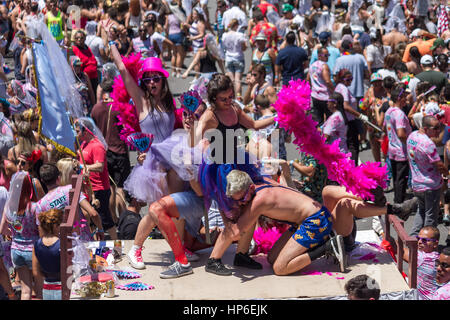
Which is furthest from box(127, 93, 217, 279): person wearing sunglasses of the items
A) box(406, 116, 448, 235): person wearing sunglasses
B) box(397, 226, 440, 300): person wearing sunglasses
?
box(406, 116, 448, 235): person wearing sunglasses

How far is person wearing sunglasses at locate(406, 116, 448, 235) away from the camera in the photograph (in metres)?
7.78

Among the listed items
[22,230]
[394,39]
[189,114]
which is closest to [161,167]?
[189,114]

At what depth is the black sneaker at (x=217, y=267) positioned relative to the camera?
221 inches

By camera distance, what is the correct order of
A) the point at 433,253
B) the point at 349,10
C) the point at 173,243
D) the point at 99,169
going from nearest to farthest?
the point at 173,243
the point at 433,253
the point at 99,169
the point at 349,10

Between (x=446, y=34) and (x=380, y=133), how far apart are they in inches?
145

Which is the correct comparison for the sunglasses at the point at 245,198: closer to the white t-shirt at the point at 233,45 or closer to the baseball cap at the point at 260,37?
the baseball cap at the point at 260,37

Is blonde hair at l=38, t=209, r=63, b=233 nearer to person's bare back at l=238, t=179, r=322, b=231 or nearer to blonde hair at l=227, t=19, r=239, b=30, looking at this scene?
person's bare back at l=238, t=179, r=322, b=231

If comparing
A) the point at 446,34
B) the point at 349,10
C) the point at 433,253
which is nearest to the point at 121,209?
the point at 433,253

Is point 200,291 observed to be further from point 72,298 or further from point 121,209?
point 121,209

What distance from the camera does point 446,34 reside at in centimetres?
1316

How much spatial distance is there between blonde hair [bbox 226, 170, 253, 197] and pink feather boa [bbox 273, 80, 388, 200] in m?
0.63

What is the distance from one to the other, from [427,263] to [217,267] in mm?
1938

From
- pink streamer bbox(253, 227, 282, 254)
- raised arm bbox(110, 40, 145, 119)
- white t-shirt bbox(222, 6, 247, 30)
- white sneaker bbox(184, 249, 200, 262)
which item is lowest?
white sneaker bbox(184, 249, 200, 262)

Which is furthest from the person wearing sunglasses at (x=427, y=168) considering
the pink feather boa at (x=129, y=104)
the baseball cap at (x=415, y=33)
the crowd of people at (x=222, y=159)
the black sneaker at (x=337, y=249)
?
the baseball cap at (x=415, y=33)
